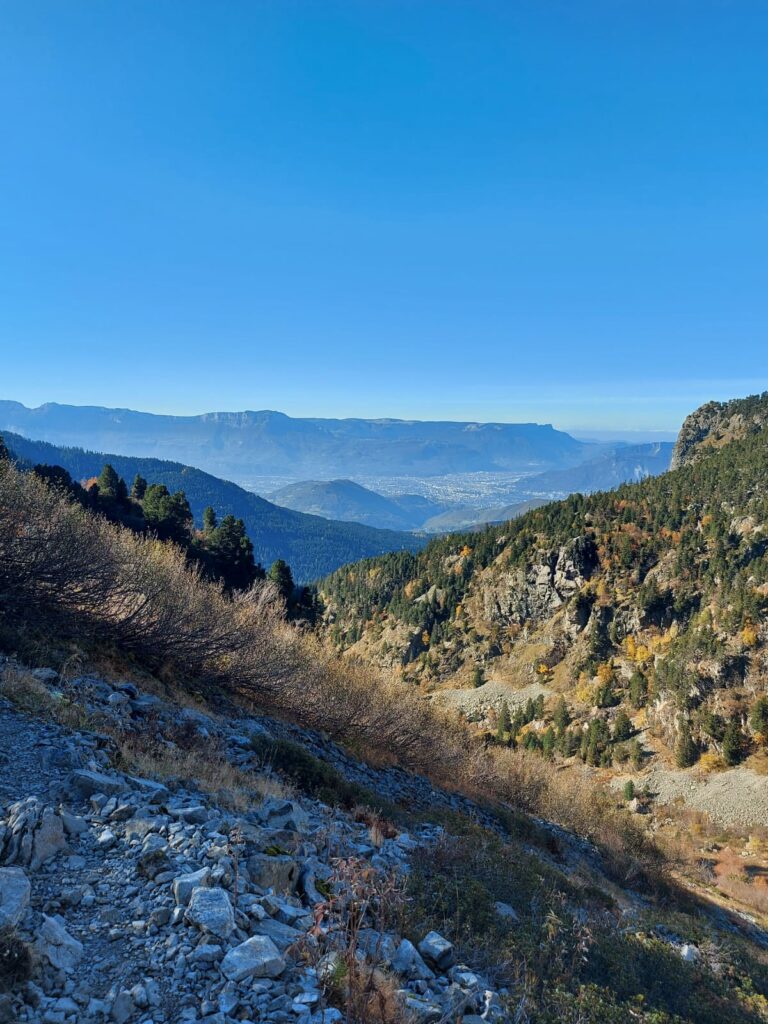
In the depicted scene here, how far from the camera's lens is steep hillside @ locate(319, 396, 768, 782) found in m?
69.6

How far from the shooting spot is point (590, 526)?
113125 mm

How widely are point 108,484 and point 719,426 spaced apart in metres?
195

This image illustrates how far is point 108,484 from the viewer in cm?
5703

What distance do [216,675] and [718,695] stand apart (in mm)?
70131

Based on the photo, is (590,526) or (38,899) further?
(590,526)

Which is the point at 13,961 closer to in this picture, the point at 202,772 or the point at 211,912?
the point at 211,912

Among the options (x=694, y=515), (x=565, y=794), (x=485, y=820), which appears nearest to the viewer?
(x=485, y=820)

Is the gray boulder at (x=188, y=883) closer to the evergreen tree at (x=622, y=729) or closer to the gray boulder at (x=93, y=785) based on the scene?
the gray boulder at (x=93, y=785)

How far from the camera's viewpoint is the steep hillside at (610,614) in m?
69.6

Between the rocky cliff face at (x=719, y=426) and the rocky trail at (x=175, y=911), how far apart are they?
17936 centimetres

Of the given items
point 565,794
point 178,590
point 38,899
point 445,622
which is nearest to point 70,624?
point 178,590

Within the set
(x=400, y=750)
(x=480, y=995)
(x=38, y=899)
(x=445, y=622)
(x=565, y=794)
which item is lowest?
(x=445, y=622)

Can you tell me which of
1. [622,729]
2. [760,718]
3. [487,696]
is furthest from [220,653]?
[487,696]

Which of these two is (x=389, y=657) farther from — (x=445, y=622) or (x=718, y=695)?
(x=718, y=695)
